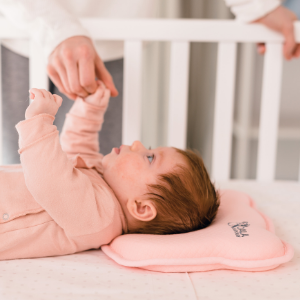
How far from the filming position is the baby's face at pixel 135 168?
0.68 metres

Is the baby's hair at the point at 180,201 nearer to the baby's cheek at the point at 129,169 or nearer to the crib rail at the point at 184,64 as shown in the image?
the baby's cheek at the point at 129,169

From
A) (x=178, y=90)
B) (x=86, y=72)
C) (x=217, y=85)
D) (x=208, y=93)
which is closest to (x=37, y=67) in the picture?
(x=86, y=72)

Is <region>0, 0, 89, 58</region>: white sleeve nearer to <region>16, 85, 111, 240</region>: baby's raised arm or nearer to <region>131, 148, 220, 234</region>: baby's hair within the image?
<region>16, 85, 111, 240</region>: baby's raised arm

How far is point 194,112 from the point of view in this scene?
5.54 feet

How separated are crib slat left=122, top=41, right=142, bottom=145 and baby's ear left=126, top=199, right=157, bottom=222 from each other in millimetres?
396

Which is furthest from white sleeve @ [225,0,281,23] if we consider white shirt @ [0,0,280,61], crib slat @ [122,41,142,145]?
crib slat @ [122,41,142,145]

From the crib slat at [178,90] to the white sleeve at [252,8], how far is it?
0.56ft

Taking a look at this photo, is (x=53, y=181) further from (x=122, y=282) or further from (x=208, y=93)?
(x=208, y=93)

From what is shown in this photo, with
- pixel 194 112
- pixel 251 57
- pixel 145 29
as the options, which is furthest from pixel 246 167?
pixel 145 29

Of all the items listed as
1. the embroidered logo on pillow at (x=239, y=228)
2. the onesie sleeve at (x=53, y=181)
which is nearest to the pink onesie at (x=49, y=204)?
the onesie sleeve at (x=53, y=181)

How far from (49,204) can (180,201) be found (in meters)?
0.24

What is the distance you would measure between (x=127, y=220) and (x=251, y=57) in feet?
3.72

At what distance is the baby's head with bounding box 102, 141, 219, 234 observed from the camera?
25.9 inches

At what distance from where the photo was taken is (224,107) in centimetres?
108
